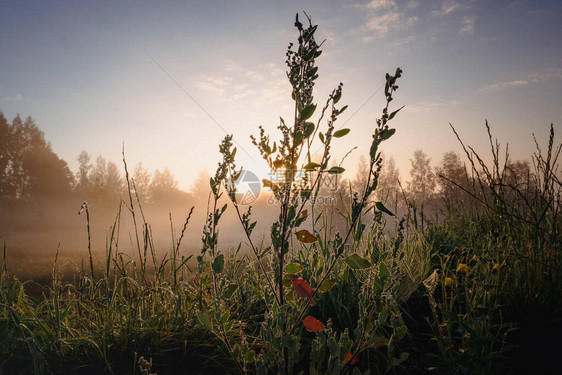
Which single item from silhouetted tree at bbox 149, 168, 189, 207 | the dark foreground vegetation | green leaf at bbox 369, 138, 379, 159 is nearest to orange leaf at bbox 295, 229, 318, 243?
the dark foreground vegetation

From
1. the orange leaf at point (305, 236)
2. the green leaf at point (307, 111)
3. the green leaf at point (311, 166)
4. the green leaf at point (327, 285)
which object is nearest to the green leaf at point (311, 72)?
the green leaf at point (307, 111)

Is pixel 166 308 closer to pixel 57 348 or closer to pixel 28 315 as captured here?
pixel 57 348

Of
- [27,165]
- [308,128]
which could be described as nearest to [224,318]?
[308,128]

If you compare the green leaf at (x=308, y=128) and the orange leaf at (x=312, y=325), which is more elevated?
the green leaf at (x=308, y=128)

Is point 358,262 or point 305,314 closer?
point 358,262

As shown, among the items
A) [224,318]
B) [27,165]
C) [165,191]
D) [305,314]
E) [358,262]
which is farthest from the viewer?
[165,191]

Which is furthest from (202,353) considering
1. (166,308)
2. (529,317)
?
(529,317)

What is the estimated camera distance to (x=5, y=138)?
105ft

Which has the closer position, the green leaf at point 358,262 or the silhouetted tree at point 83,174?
the green leaf at point 358,262

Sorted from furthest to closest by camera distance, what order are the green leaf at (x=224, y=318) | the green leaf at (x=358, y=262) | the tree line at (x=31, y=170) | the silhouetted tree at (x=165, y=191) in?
the silhouetted tree at (x=165, y=191), the tree line at (x=31, y=170), the green leaf at (x=224, y=318), the green leaf at (x=358, y=262)

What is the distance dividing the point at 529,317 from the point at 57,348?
3018 millimetres

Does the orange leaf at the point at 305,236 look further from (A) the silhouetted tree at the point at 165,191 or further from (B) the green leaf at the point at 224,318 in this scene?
(A) the silhouetted tree at the point at 165,191

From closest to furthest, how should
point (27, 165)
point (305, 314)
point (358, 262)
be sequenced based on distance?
point (358, 262)
point (305, 314)
point (27, 165)

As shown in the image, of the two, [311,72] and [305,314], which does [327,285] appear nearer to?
[305,314]
